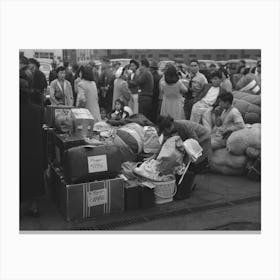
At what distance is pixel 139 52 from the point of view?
440 cm

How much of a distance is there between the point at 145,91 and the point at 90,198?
144 inches

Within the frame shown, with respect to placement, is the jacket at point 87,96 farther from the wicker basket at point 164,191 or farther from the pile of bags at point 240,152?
the wicker basket at point 164,191

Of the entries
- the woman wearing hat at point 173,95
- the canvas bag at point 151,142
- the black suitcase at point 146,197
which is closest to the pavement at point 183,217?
Result: the black suitcase at point 146,197

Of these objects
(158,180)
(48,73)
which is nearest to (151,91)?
(48,73)

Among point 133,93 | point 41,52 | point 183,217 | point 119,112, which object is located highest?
point 41,52

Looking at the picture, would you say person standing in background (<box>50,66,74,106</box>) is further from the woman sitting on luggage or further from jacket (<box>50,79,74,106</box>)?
the woman sitting on luggage

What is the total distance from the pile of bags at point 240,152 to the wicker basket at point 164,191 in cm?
124

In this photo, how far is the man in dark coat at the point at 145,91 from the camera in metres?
7.14

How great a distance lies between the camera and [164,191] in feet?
14.4

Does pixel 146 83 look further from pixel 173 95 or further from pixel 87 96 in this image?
pixel 87 96

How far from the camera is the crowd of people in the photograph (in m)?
4.02

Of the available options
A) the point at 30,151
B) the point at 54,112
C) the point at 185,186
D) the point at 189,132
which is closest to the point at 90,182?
the point at 30,151

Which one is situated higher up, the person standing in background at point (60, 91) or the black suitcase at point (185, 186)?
the person standing in background at point (60, 91)

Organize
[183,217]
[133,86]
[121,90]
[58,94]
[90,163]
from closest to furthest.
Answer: [90,163] → [183,217] → [58,94] → [121,90] → [133,86]
